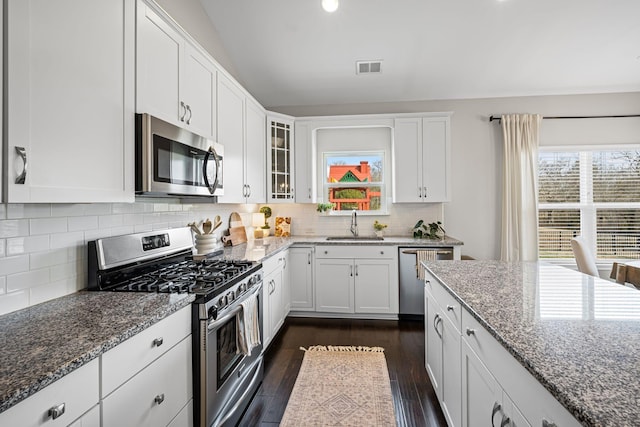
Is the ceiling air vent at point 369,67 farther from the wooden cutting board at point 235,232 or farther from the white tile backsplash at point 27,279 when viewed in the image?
the white tile backsplash at point 27,279

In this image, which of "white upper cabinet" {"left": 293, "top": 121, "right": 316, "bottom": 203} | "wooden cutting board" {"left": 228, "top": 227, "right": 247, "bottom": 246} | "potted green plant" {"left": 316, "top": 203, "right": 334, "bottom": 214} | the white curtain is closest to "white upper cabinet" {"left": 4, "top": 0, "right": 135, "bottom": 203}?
"wooden cutting board" {"left": 228, "top": 227, "right": 247, "bottom": 246}

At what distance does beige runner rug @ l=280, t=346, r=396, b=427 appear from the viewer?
1958mm

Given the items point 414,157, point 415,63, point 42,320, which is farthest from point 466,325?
point 415,63

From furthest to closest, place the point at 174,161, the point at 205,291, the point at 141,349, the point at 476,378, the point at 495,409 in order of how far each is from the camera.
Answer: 1. the point at 174,161
2. the point at 205,291
3. the point at 476,378
4. the point at 141,349
5. the point at 495,409

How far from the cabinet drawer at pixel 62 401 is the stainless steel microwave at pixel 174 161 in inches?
36.4

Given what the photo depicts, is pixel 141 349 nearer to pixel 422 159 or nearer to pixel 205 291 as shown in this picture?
pixel 205 291

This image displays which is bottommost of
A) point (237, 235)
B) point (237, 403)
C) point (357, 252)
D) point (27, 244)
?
point (237, 403)

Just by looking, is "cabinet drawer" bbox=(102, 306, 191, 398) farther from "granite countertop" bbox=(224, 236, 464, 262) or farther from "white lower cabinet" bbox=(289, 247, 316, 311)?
"white lower cabinet" bbox=(289, 247, 316, 311)

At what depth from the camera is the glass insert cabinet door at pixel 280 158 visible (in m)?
3.89

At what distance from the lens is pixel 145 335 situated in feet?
3.92

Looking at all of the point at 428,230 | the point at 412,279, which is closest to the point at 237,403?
the point at 412,279

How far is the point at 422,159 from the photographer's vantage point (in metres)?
3.91

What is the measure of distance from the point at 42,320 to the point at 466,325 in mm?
1732

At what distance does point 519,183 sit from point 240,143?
346 centimetres
